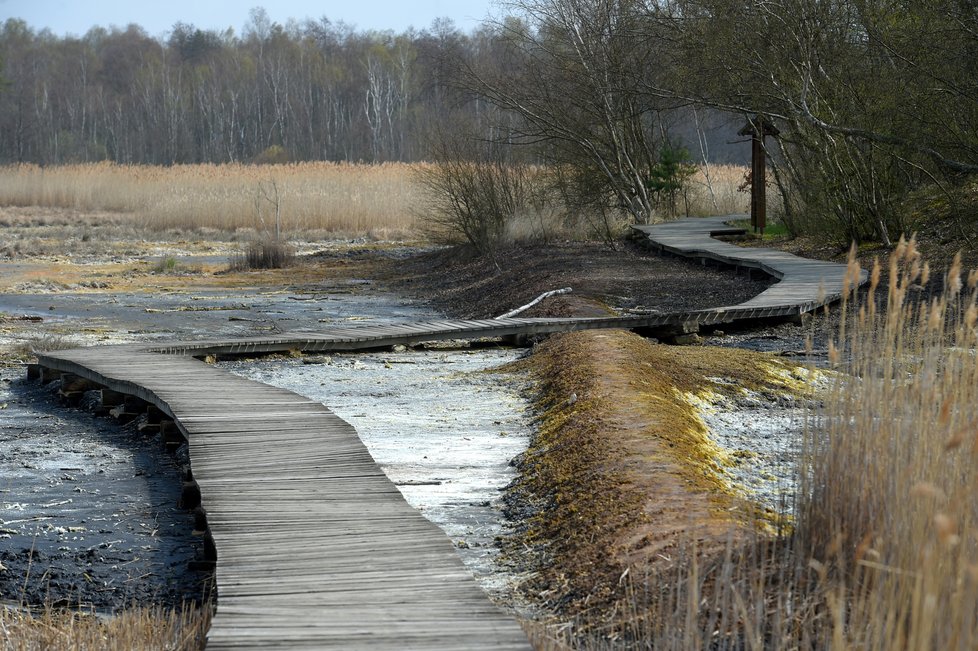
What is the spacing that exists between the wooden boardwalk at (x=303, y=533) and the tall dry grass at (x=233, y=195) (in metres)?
20.7

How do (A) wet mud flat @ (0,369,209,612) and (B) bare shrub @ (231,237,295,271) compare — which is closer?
(A) wet mud flat @ (0,369,209,612)

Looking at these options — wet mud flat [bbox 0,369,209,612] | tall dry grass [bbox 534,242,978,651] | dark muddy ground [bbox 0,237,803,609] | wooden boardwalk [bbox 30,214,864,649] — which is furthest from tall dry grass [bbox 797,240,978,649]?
dark muddy ground [bbox 0,237,803,609]

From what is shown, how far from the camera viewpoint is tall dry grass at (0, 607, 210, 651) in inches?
154

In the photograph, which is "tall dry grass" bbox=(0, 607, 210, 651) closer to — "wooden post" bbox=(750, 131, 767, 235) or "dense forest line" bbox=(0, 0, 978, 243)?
"dense forest line" bbox=(0, 0, 978, 243)

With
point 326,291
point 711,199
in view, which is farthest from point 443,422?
point 711,199

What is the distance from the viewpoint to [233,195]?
31062 millimetres

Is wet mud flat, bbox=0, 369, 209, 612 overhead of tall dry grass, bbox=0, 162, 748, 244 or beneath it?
beneath

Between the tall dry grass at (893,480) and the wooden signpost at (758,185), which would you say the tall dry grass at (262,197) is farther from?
the tall dry grass at (893,480)

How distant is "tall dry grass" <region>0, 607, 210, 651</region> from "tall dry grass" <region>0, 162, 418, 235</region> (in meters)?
23.9

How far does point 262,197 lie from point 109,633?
26.8 m

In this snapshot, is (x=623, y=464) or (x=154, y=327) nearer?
(x=623, y=464)

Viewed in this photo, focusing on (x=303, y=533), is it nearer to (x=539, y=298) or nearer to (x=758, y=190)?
(x=539, y=298)

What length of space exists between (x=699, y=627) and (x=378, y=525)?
1.39 m

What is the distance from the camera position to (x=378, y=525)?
4555 millimetres
